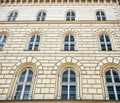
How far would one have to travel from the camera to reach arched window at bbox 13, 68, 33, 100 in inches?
533

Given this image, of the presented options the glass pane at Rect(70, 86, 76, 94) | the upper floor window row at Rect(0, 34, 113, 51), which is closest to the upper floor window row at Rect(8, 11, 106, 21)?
the upper floor window row at Rect(0, 34, 113, 51)

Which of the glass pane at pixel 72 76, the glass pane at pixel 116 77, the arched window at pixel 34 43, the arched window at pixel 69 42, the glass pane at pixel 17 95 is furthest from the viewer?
the arched window at pixel 34 43

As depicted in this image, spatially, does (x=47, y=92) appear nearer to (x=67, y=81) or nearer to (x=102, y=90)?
(x=67, y=81)

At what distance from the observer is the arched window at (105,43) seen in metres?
16.5

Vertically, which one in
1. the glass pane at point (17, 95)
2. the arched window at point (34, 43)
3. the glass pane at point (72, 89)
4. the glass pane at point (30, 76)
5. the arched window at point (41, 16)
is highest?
the arched window at point (41, 16)

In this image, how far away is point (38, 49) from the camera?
16.5m

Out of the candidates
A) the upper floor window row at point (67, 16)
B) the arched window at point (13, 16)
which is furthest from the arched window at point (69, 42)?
the arched window at point (13, 16)

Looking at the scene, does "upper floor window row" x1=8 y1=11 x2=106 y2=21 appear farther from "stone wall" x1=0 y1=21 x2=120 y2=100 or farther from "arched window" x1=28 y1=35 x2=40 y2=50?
"arched window" x1=28 y1=35 x2=40 y2=50

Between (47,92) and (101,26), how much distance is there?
7.64 metres

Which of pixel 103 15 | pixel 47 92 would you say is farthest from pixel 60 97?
pixel 103 15

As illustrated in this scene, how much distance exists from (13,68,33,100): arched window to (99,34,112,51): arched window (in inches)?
218

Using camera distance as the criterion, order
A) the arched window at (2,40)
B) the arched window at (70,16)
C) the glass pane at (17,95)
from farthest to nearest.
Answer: the arched window at (70,16) → the arched window at (2,40) → the glass pane at (17,95)

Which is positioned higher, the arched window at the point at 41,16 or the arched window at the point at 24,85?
the arched window at the point at 41,16

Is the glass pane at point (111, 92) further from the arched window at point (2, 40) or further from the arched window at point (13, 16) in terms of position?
the arched window at point (13, 16)
